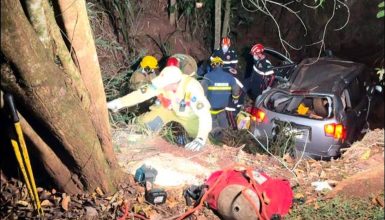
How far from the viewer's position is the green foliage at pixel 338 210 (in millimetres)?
4320

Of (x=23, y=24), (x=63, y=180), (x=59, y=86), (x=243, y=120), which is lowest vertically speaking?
(x=243, y=120)

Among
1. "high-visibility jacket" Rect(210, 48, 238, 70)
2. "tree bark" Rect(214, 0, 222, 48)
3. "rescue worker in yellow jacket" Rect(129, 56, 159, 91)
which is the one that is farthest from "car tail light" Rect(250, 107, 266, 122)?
"tree bark" Rect(214, 0, 222, 48)

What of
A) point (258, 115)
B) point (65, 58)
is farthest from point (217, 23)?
point (65, 58)

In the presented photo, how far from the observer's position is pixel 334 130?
5.94m

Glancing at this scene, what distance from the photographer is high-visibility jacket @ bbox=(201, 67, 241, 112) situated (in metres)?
7.21

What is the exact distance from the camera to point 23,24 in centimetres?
294

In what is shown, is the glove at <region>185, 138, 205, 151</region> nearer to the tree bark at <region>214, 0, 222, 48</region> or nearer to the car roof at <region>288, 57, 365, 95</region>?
the car roof at <region>288, 57, 365, 95</region>

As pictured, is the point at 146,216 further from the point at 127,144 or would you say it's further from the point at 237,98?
the point at 237,98

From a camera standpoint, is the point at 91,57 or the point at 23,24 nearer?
the point at 23,24

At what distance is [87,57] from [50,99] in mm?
648

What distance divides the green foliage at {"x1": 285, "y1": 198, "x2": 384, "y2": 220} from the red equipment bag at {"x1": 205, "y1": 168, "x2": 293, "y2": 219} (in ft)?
0.75

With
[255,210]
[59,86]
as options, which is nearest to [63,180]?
[59,86]

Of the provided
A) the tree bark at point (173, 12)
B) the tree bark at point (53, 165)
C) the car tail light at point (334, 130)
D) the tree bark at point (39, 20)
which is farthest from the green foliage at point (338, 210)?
the tree bark at point (173, 12)

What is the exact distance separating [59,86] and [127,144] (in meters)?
2.54
